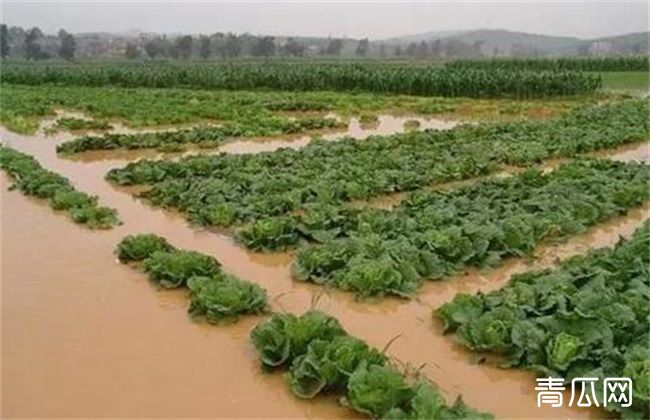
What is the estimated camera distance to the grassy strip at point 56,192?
8.20 metres

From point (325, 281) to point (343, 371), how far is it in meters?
1.99

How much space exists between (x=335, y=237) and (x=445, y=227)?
116cm

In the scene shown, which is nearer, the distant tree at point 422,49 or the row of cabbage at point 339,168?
the row of cabbage at point 339,168

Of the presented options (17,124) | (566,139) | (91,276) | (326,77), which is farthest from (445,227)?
(326,77)

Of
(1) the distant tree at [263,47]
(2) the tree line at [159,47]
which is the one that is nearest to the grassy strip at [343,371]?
(2) the tree line at [159,47]

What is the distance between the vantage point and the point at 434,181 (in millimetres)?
10352

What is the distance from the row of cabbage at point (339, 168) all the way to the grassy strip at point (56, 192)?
34.7 inches

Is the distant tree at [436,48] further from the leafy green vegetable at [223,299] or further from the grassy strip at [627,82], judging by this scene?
the leafy green vegetable at [223,299]

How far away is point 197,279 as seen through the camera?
19.0 ft

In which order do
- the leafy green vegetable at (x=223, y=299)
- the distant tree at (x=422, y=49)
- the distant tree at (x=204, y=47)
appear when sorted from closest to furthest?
1. the leafy green vegetable at (x=223, y=299)
2. the distant tree at (x=204, y=47)
3. the distant tree at (x=422, y=49)

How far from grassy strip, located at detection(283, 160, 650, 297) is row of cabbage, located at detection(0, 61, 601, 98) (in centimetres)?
1964

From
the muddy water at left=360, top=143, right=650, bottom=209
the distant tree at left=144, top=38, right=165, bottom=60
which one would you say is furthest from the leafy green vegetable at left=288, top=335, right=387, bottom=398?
the distant tree at left=144, top=38, right=165, bottom=60

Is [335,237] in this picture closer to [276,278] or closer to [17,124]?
[276,278]

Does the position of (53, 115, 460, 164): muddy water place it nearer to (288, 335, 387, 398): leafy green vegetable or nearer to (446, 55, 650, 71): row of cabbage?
(288, 335, 387, 398): leafy green vegetable
